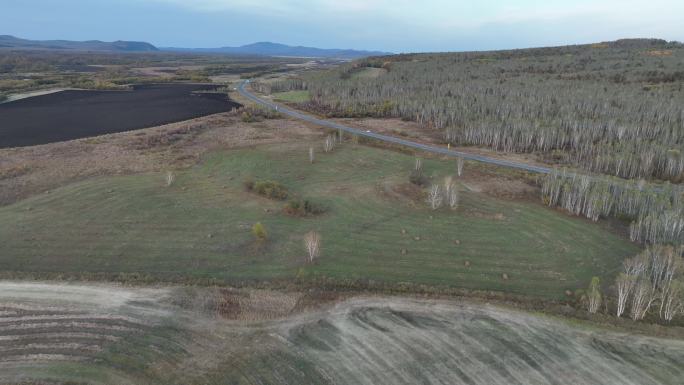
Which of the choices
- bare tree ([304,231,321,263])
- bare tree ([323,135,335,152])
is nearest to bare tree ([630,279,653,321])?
bare tree ([304,231,321,263])

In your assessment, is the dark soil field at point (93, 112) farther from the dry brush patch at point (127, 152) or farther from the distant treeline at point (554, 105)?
the distant treeline at point (554, 105)

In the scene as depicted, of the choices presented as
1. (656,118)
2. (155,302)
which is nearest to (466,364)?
(155,302)

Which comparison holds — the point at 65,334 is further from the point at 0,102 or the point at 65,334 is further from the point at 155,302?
the point at 0,102

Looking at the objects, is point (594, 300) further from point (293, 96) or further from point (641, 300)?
point (293, 96)

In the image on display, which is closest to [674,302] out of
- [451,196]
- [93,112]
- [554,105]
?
[451,196]

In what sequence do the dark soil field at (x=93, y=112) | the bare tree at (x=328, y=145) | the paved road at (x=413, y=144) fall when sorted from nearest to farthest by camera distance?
the paved road at (x=413, y=144) → the bare tree at (x=328, y=145) → the dark soil field at (x=93, y=112)

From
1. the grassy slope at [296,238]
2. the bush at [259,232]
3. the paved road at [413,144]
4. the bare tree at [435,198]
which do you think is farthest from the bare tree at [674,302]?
the paved road at [413,144]
